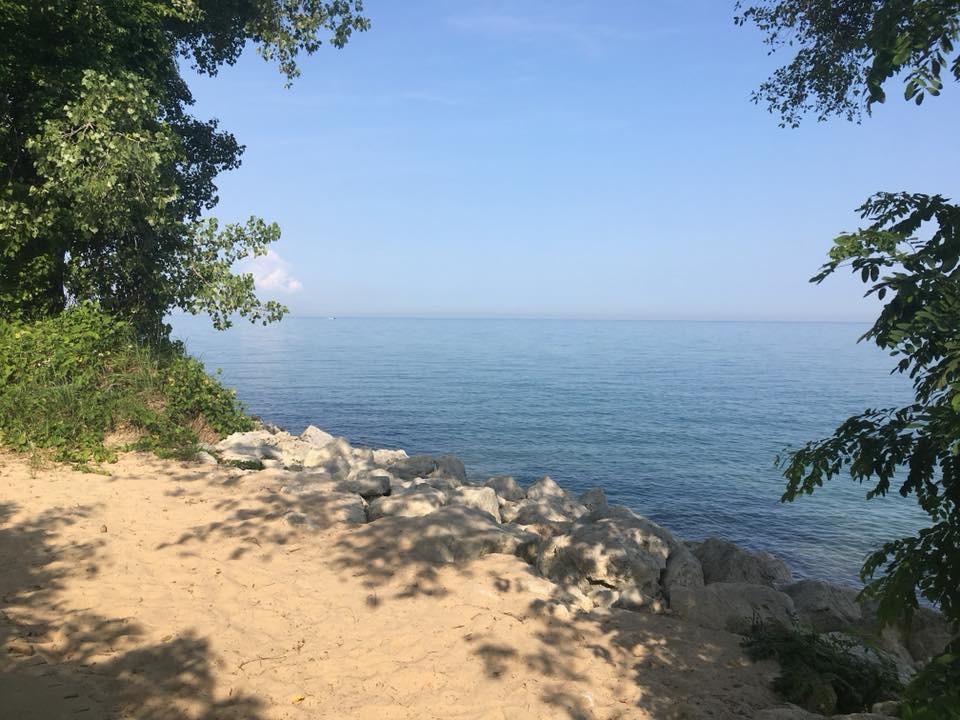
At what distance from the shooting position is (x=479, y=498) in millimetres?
12211

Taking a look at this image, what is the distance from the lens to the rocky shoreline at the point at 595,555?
28.0ft

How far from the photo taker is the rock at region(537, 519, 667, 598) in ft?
29.7

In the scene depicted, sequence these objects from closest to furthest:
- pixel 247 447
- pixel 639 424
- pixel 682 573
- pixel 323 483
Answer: pixel 682 573 < pixel 323 483 < pixel 247 447 < pixel 639 424

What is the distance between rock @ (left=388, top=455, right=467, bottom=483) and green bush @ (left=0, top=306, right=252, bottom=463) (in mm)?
3979

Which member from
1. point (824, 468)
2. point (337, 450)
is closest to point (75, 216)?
point (337, 450)

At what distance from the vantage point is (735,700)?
6.24 m

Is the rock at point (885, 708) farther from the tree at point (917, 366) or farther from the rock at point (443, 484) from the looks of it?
the rock at point (443, 484)

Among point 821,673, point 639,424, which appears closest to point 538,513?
point 821,673

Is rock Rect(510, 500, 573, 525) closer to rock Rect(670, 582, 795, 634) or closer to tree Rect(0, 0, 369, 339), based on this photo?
rock Rect(670, 582, 795, 634)

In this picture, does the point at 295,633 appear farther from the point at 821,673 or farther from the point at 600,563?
the point at 821,673

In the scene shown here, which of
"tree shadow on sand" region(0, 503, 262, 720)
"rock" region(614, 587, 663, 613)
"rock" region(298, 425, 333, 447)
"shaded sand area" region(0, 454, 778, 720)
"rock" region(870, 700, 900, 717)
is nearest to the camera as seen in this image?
"tree shadow on sand" region(0, 503, 262, 720)

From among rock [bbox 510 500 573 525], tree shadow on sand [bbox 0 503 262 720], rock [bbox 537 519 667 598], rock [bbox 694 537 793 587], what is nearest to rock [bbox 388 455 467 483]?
rock [bbox 510 500 573 525]

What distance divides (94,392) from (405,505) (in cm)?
727

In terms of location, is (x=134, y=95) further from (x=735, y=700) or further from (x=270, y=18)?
(x=735, y=700)
